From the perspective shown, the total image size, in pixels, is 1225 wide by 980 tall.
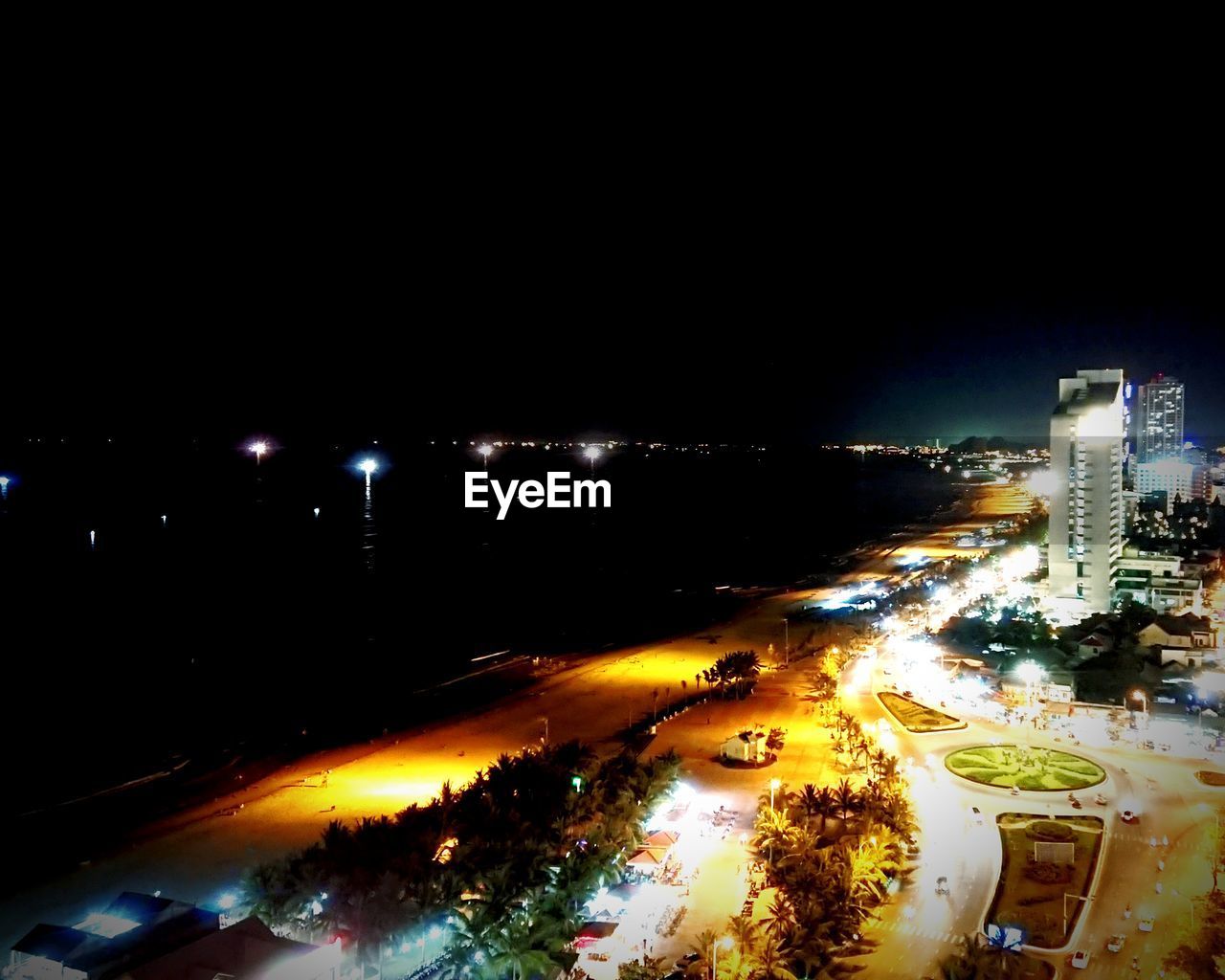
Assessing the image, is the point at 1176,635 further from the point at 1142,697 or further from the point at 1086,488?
the point at 1086,488

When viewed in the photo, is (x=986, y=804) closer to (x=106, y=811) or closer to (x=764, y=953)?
(x=764, y=953)

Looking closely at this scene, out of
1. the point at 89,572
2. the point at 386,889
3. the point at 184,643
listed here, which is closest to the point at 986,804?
the point at 386,889

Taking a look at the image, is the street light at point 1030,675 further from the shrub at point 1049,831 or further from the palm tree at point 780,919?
the palm tree at point 780,919

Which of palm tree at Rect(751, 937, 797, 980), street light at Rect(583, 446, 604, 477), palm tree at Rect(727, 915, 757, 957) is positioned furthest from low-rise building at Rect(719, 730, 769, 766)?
street light at Rect(583, 446, 604, 477)

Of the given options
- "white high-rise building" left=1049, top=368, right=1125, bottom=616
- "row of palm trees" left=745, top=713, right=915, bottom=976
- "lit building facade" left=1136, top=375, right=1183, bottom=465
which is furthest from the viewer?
"lit building facade" left=1136, top=375, right=1183, bottom=465

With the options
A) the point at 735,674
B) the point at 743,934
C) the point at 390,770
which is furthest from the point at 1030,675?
the point at 743,934

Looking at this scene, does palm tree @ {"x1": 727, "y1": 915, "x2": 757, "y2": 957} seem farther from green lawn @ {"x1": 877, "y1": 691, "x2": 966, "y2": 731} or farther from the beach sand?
green lawn @ {"x1": 877, "y1": 691, "x2": 966, "y2": 731}

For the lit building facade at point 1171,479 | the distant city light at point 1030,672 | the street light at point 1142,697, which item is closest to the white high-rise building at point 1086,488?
the distant city light at point 1030,672
